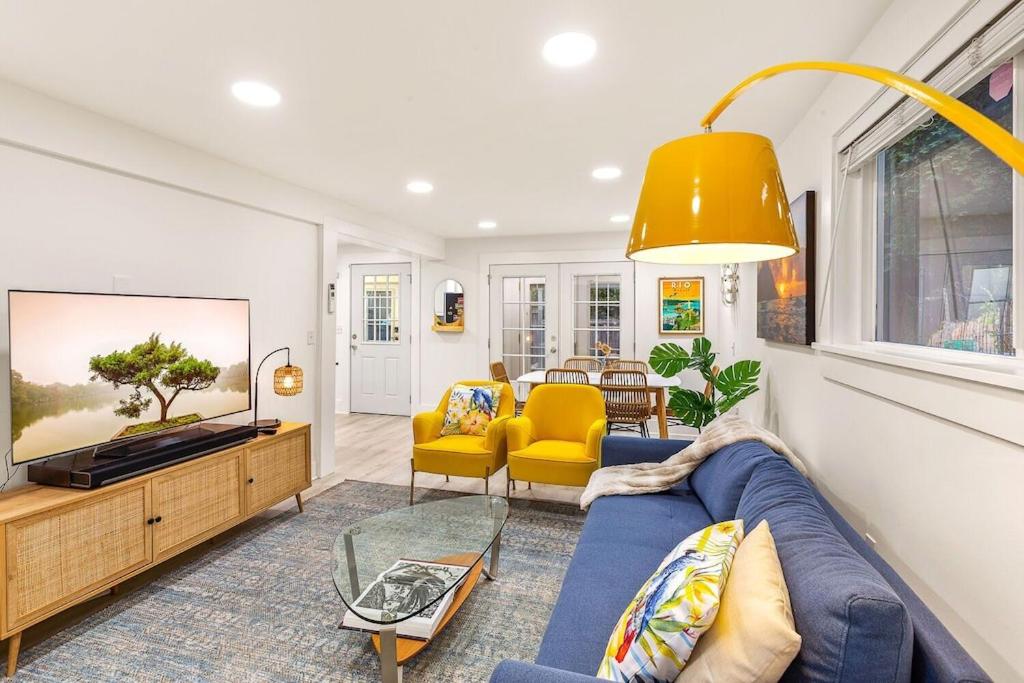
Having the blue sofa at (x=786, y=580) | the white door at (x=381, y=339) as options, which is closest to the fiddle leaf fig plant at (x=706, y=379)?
the blue sofa at (x=786, y=580)

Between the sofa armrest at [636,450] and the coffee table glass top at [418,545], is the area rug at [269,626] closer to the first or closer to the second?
the coffee table glass top at [418,545]

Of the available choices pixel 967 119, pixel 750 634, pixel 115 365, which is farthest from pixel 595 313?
pixel 967 119

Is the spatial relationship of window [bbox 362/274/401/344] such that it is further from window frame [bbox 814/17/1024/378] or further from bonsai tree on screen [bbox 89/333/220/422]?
window frame [bbox 814/17/1024/378]

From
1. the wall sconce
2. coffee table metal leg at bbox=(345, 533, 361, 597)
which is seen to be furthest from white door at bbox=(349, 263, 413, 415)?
coffee table metal leg at bbox=(345, 533, 361, 597)

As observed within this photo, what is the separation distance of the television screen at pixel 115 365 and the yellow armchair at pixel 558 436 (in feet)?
6.10

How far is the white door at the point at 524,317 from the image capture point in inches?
252

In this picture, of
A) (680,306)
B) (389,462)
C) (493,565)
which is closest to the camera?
(493,565)

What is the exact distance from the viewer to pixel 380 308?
23.2 ft

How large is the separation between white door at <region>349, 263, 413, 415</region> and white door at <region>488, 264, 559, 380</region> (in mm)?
1244

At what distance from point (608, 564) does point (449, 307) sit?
5220mm

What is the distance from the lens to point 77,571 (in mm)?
2121

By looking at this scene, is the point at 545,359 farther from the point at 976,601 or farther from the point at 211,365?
the point at 976,601

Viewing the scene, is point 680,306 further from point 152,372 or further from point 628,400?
point 152,372

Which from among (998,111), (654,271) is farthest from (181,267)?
(654,271)
